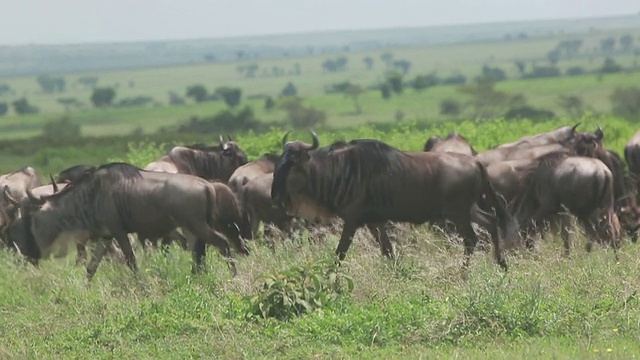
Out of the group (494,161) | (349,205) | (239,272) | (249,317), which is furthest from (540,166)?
(249,317)

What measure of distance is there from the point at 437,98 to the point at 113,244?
76.7 metres

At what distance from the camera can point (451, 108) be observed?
71.1 meters

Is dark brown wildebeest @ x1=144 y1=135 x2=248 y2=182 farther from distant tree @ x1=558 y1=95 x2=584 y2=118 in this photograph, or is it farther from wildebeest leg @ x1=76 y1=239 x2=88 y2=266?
distant tree @ x1=558 y1=95 x2=584 y2=118

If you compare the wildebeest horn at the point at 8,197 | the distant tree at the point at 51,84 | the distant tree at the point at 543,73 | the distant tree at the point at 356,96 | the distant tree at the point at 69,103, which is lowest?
the distant tree at the point at 51,84

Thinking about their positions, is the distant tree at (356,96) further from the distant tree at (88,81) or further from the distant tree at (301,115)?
the distant tree at (88,81)

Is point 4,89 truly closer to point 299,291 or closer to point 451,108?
point 451,108

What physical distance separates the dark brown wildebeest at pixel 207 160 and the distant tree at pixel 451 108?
5414 cm

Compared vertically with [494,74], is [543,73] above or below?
above

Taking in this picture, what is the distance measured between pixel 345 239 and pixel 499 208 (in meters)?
1.57

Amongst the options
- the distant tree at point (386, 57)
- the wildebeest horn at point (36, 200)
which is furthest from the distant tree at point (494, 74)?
the wildebeest horn at point (36, 200)

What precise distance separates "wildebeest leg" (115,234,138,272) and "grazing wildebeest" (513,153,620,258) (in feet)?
11.6

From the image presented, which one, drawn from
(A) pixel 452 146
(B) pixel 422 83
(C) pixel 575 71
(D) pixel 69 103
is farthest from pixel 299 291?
(D) pixel 69 103

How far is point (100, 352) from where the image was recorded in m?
8.11

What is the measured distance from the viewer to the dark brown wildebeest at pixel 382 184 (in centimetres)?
1058
